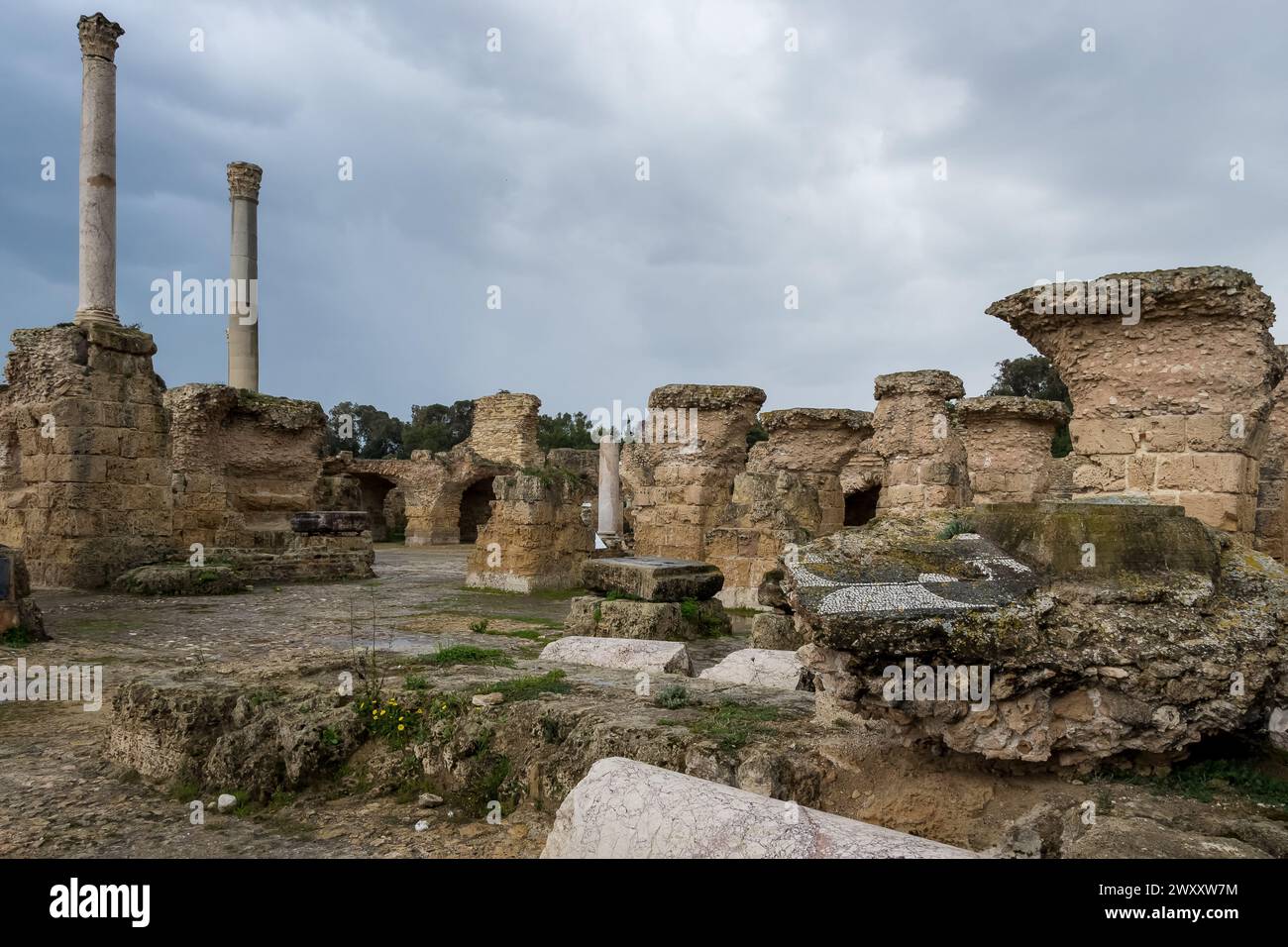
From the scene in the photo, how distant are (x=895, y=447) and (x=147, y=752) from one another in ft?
35.1

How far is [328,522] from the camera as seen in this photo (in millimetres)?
13695

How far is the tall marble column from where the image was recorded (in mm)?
21312

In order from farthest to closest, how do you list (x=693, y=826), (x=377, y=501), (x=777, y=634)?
(x=377, y=501)
(x=777, y=634)
(x=693, y=826)

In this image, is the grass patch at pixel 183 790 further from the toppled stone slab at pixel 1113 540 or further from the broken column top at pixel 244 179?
the broken column top at pixel 244 179

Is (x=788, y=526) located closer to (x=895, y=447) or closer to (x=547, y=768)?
(x=895, y=447)

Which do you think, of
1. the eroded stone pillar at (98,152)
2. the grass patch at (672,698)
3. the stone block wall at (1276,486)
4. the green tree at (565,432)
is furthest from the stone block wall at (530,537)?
the green tree at (565,432)

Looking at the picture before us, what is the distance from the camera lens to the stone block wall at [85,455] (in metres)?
11.0

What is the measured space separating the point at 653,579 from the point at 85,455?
8.08m

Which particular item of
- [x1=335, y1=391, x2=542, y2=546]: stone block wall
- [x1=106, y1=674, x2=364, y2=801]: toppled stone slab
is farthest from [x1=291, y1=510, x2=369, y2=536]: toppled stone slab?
[x1=335, y1=391, x2=542, y2=546]: stone block wall

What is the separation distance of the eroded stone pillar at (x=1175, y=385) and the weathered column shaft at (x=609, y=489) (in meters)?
9.65

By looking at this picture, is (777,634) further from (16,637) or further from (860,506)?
(860,506)

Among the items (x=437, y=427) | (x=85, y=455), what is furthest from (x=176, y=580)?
(x=437, y=427)
